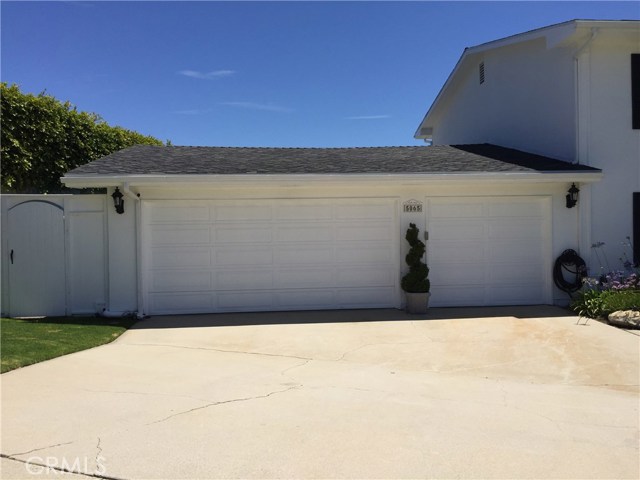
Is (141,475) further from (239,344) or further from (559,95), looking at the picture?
(559,95)

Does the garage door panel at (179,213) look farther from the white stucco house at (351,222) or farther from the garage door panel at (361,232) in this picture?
the garage door panel at (361,232)

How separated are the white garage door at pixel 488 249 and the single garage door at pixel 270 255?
0.96 m

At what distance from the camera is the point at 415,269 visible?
9.18m

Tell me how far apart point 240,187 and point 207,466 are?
6.60 meters

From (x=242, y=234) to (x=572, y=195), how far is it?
6.83 meters

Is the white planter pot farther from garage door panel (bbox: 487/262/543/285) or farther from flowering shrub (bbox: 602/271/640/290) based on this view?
flowering shrub (bbox: 602/271/640/290)

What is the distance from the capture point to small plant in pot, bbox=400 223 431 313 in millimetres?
9180

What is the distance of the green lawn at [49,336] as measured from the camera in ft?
19.7

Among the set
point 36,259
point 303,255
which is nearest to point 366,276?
point 303,255

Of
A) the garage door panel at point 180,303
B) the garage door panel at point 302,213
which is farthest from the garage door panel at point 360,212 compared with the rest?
the garage door panel at point 180,303

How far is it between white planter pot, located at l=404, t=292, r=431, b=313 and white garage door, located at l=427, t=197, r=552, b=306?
84 cm

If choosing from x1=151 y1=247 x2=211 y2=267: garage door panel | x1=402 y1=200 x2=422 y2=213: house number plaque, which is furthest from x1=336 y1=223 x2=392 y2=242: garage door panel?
x1=151 y1=247 x2=211 y2=267: garage door panel

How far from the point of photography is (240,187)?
927 centimetres

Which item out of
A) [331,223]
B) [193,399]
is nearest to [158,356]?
[193,399]
